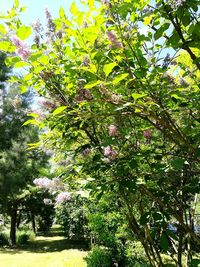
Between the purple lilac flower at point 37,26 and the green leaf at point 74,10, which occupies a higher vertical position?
the purple lilac flower at point 37,26

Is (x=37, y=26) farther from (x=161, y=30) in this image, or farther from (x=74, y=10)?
(x=161, y=30)

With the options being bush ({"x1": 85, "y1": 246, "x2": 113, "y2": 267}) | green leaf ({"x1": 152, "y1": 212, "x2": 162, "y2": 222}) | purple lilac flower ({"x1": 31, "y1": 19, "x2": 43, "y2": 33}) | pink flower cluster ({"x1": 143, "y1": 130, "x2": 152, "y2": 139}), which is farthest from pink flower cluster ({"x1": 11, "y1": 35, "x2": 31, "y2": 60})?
bush ({"x1": 85, "y1": 246, "x2": 113, "y2": 267})

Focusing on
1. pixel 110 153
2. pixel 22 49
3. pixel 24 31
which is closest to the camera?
pixel 24 31

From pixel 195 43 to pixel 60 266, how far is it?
46.3 ft

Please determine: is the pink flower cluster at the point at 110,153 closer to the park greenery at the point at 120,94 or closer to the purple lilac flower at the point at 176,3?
the park greenery at the point at 120,94

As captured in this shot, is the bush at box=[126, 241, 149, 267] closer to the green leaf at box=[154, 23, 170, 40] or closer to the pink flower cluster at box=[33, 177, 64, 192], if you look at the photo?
the pink flower cluster at box=[33, 177, 64, 192]

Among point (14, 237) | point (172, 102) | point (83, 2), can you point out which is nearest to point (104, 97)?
point (172, 102)

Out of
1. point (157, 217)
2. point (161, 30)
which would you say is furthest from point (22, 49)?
point (157, 217)

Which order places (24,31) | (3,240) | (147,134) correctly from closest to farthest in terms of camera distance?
1. (24,31)
2. (147,134)
3. (3,240)

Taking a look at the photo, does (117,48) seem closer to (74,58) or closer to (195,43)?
(74,58)

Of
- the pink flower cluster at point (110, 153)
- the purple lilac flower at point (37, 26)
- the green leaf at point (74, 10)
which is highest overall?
the purple lilac flower at point (37, 26)

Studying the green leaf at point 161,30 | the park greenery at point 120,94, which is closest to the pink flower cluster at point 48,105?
the park greenery at point 120,94

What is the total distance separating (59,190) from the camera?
2.87m

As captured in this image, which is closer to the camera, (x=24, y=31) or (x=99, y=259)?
(x=24, y=31)
